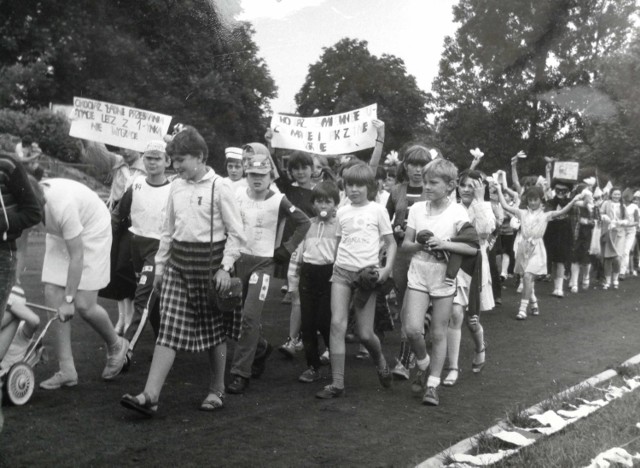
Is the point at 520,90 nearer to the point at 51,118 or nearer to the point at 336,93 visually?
the point at 336,93

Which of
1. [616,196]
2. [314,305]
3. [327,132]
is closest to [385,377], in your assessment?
[314,305]

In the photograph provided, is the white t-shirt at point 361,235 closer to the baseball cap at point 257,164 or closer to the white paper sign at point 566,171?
the baseball cap at point 257,164

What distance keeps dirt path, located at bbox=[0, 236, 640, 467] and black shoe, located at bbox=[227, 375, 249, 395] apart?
0.07 meters

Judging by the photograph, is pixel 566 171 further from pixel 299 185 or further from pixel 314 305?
pixel 314 305

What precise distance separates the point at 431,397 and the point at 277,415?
1157mm

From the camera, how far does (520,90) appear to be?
64.1 ft

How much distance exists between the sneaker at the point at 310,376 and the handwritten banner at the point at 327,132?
282 centimetres

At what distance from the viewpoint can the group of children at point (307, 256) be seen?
545cm

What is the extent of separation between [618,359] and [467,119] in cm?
852

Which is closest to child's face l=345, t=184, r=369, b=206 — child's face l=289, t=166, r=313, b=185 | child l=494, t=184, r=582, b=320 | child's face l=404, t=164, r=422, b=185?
child's face l=404, t=164, r=422, b=185

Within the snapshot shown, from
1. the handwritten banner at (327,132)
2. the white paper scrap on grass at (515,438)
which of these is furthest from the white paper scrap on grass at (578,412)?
the handwritten banner at (327,132)

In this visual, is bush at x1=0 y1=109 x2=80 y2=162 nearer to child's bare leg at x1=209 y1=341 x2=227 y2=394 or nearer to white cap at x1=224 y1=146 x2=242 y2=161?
white cap at x1=224 y1=146 x2=242 y2=161

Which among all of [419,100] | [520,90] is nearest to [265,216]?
[419,100]

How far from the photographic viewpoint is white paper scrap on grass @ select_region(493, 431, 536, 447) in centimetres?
465
